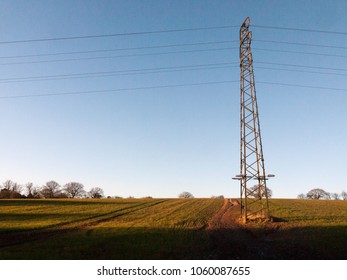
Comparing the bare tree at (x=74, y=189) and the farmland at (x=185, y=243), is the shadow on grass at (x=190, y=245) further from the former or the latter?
the bare tree at (x=74, y=189)

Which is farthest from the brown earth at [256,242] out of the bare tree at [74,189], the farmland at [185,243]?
the bare tree at [74,189]

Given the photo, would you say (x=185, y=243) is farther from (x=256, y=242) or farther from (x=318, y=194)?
(x=318, y=194)

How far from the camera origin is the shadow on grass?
17469 millimetres

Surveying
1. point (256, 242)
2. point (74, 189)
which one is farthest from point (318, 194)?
point (256, 242)

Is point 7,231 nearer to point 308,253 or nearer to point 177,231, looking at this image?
point 177,231

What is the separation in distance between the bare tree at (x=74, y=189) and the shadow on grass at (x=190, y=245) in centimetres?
Result: 15890

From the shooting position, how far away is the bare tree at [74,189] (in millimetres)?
173750

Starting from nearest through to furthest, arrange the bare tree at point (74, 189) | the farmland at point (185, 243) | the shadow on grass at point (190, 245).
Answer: the shadow on grass at point (190, 245), the farmland at point (185, 243), the bare tree at point (74, 189)

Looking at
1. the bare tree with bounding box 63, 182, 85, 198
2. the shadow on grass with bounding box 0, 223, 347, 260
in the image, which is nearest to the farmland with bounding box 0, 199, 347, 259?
the shadow on grass with bounding box 0, 223, 347, 260

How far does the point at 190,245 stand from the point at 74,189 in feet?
558

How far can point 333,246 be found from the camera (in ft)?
63.6

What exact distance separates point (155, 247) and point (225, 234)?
754 cm

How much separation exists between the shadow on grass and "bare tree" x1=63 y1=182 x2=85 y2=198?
158897 millimetres

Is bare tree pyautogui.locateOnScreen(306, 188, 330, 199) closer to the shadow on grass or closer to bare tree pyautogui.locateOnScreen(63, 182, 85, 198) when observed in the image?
bare tree pyautogui.locateOnScreen(63, 182, 85, 198)
